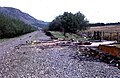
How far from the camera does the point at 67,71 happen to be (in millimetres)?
19375

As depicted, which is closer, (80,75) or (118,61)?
(80,75)

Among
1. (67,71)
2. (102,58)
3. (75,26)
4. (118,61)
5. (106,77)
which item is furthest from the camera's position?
(75,26)

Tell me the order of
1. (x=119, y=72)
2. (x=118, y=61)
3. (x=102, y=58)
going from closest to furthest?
1. (x=119, y=72)
2. (x=118, y=61)
3. (x=102, y=58)

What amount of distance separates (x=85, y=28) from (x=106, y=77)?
83.7 meters

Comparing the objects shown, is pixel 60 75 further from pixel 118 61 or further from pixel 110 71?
pixel 118 61

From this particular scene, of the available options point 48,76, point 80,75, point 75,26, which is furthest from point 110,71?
point 75,26

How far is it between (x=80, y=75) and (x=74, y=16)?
3227 inches

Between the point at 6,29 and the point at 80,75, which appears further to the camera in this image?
the point at 6,29

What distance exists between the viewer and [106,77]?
54.9 ft

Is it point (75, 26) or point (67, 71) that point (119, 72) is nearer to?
point (67, 71)

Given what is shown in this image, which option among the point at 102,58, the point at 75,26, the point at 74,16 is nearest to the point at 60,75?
the point at 102,58

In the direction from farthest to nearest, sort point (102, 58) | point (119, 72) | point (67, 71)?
point (102, 58), point (67, 71), point (119, 72)

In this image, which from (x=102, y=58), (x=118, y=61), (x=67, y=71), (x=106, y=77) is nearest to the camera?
(x=106, y=77)

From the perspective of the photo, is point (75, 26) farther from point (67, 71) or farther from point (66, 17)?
point (67, 71)
